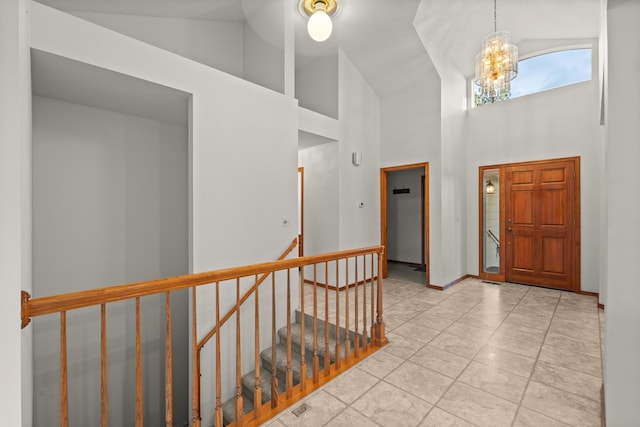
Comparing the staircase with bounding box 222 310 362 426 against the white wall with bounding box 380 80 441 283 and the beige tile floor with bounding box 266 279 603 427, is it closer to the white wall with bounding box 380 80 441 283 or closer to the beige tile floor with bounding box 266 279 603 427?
the beige tile floor with bounding box 266 279 603 427

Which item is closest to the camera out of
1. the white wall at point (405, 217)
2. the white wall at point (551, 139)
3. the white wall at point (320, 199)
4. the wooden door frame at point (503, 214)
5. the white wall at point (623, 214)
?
the white wall at point (623, 214)

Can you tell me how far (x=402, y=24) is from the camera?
13.3 feet

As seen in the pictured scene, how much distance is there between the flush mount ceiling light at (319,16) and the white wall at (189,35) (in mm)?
1295

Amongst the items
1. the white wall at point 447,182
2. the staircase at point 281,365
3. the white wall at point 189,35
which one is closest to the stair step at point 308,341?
the staircase at point 281,365

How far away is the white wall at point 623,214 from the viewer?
1384mm

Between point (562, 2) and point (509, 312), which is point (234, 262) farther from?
point (562, 2)

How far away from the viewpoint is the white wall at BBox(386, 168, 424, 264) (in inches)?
271

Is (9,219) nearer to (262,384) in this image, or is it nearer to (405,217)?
(262,384)

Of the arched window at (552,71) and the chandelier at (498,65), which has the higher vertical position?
the arched window at (552,71)

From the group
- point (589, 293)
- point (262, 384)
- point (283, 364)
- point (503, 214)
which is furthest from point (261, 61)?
point (589, 293)

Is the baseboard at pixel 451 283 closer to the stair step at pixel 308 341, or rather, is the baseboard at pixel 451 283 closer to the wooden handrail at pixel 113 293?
the stair step at pixel 308 341

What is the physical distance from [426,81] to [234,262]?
4155 mm

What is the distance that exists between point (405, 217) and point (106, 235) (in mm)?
5927

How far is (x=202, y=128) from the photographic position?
276 cm
